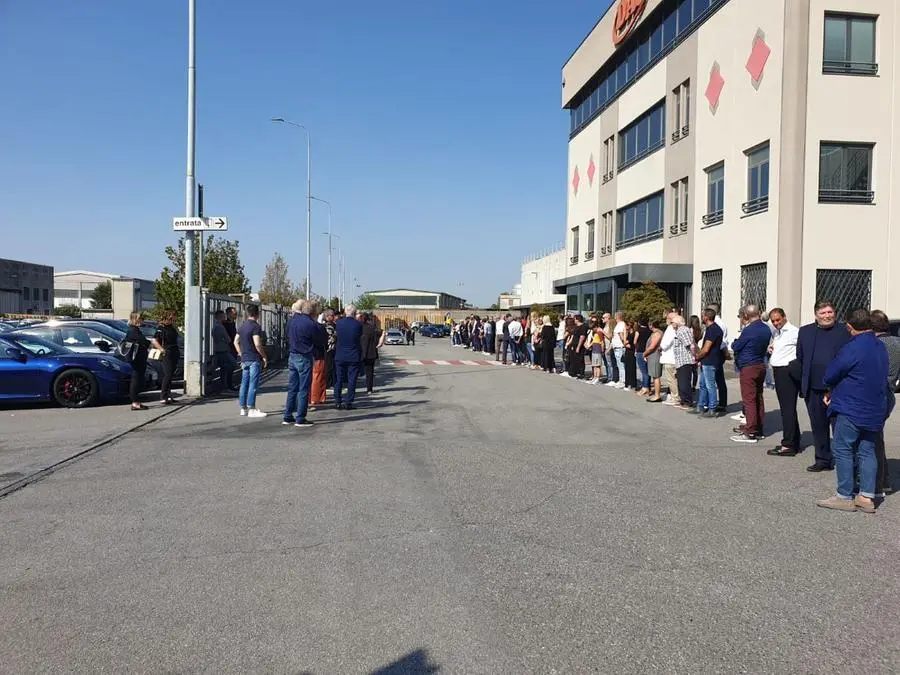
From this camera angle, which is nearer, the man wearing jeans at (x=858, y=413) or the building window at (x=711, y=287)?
the man wearing jeans at (x=858, y=413)

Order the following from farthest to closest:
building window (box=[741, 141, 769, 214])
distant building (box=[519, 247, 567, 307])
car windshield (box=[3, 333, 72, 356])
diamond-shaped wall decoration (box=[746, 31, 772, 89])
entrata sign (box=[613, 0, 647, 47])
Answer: distant building (box=[519, 247, 567, 307]) < entrata sign (box=[613, 0, 647, 47]) < building window (box=[741, 141, 769, 214]) < diamond-shaped wall decoration (box=[746, 31, 772, 89]) < car windshield (box=[3, 333, 72, 356])

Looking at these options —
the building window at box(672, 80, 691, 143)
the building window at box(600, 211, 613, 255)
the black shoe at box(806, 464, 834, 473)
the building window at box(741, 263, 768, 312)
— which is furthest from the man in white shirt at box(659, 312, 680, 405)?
the building window at box(600, 211, 613, 255)

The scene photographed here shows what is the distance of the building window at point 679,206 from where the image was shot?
29.7 metres

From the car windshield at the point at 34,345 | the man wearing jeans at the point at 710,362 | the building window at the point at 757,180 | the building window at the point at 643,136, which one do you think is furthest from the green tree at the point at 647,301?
the car windshield at the point at 34,345

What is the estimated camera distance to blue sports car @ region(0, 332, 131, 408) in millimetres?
13148

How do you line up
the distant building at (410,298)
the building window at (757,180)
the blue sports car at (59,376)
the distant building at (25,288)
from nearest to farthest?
the blue sports car at (59,376) → the building window at (757,180) → the distant building at (25,288) → the distant building at (410,298)

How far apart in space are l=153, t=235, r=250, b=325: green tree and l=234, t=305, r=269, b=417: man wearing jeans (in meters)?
21.9

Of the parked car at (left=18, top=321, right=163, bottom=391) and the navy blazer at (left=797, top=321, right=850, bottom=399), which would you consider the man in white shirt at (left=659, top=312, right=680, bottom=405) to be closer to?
the navy blazer at (left=797, top=321, right=850, bottom=399)

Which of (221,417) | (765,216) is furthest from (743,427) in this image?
(765,216)

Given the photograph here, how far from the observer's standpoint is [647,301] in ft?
90.4

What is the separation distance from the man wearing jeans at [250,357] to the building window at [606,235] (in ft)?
94.9

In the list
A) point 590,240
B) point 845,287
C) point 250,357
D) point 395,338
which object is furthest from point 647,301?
point 395,338

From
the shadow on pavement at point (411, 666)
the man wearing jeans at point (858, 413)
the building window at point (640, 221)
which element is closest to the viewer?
the shadow on pavement at point (411, 666)

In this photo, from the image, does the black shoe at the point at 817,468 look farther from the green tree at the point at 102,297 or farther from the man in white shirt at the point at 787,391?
the green tree at the point at 102,297
